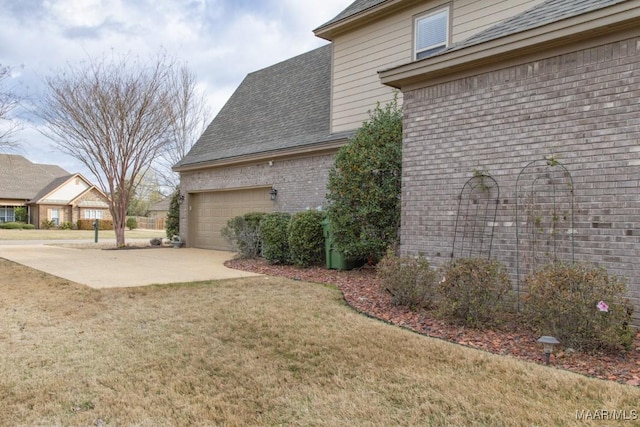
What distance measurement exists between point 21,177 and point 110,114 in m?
28.7

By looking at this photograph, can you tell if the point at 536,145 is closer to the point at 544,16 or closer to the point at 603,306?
the point at 544,16

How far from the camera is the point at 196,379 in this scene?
11.0ft

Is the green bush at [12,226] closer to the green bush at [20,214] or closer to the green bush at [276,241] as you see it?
the green bush at [20,214]

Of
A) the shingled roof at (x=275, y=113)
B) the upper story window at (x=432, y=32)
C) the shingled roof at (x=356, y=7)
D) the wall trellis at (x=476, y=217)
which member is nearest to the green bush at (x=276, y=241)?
the shingled roof at (x=275, y=113)

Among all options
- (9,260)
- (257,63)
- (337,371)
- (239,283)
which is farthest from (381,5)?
(257,63)

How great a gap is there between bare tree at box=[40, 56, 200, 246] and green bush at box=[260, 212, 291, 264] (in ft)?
25.4

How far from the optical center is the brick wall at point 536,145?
14.5 feet

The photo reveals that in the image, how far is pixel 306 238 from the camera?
8969 millimetres

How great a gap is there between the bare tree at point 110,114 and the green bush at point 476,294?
523 inches

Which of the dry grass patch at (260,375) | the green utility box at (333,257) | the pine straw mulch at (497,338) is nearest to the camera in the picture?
the dry grass patch at (260,375)

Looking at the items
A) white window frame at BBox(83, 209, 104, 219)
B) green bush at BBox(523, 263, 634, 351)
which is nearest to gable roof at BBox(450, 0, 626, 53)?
green bush at BBox(523, 263, 634, 351)

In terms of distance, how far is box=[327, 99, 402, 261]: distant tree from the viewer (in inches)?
293

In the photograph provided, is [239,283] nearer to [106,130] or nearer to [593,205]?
[593,205]

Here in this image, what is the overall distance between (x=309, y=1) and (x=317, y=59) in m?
1.86
